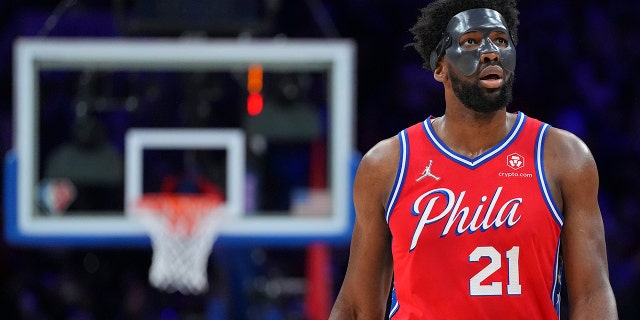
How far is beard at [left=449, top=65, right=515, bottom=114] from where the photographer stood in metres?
3.08

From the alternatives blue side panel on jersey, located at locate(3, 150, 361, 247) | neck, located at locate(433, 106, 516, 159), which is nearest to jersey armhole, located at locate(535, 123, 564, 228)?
neck, located at locate(433, 106, 516, 159)

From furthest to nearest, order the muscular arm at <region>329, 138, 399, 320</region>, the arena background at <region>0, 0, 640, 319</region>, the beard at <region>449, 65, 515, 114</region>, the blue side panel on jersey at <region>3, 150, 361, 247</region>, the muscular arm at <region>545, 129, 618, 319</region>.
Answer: the arena background at <region>0, 0, 640, 319</region> < the blue side panel on jersey at <region>3, 150, 361, 247</region> < the muscular arm at <region>329, 138, 399, 320</region> < the beard at <region>449, 65, 515, 114</region> < the muscular arm at <region>545, 129, 618, 319</region>

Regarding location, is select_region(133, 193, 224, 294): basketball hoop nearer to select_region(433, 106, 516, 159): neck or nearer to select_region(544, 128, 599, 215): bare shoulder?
select_region(433, 106, 516, 159): neck

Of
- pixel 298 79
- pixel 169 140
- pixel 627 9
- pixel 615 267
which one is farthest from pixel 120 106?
pixel 627 9

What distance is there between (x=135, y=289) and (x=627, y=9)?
17.9 ft

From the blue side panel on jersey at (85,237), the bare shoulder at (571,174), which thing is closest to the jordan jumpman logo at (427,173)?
the bare shoulder at (571,174)

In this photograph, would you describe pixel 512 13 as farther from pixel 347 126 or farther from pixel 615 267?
pixel 615 267

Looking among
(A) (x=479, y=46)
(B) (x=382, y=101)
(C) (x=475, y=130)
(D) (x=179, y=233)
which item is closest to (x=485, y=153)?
(C) (x=475, y=130)

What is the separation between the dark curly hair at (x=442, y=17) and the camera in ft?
10.7

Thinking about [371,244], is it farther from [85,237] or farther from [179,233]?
[85,237]

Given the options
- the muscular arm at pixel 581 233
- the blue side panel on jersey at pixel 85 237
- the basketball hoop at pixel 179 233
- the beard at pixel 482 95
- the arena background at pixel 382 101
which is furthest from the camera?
the arena background at pixel 382 101

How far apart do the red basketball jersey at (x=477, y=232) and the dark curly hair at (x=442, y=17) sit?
12.4 inches

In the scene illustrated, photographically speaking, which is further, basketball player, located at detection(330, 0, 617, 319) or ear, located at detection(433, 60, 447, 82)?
ear, located at detection(433, 60, 447, 82)

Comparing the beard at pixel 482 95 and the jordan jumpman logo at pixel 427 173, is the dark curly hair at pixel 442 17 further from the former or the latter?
the jordan jumpman logo at pixel 427 173
